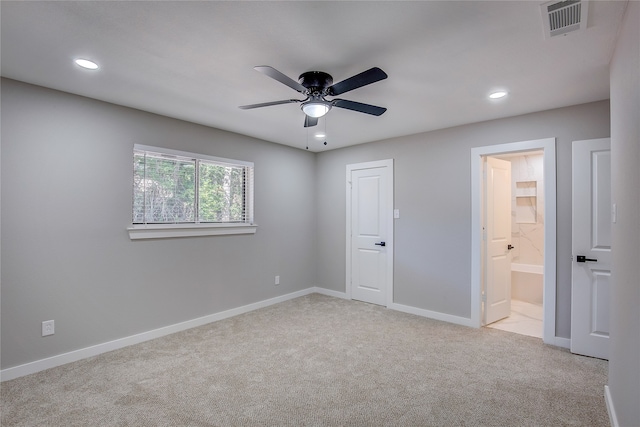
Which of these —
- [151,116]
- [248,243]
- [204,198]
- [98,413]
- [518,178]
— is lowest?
[98,413]

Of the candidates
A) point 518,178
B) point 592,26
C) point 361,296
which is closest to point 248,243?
point 361,296

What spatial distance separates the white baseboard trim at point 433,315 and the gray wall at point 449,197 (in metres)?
0.06

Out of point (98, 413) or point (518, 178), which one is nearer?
point (98, 413)

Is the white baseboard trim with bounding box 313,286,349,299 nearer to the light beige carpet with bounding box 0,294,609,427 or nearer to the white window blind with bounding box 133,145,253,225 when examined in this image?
the light beige carpet with bounding box 0,294,609,427

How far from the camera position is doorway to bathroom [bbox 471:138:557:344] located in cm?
330

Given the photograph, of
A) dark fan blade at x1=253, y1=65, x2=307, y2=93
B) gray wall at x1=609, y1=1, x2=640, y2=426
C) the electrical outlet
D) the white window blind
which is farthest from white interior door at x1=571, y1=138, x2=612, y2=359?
the electrical outlet

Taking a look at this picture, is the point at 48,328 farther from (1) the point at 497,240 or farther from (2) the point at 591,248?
(2) the point at 591,248

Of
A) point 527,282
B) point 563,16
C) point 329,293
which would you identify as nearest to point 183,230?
point 329,293

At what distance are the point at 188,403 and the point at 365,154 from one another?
3818 mm

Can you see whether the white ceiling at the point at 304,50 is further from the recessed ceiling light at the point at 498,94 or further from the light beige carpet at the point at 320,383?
the light beige carpet at the point at 320,383

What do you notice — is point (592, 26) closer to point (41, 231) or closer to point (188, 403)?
point (188, 403)

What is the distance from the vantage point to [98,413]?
83.9 inches

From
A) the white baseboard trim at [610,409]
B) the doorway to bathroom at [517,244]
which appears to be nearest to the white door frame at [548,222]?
the doorway to bathroom at [517,244]

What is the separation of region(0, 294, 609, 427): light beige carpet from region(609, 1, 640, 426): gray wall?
592mm
